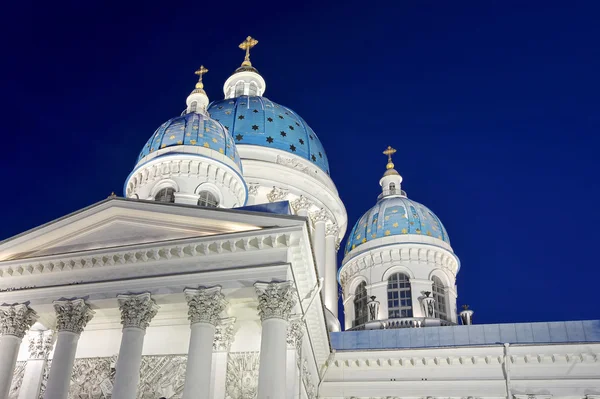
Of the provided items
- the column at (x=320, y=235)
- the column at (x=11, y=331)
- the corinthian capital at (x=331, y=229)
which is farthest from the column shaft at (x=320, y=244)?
the column at (x=11, y=331)

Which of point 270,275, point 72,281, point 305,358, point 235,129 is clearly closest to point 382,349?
point 305,358

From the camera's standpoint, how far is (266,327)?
18953 mm

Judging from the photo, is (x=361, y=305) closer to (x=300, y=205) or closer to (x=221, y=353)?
(x=300, y=205)

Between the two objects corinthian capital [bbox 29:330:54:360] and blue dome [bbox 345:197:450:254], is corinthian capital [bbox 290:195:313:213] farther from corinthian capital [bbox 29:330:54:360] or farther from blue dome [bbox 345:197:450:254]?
Answer: corinthian capital [bbox 29:330:54:360]

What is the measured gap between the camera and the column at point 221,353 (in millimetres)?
20797

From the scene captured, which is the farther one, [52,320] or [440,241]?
[440,241]

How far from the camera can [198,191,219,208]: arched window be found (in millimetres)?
28739

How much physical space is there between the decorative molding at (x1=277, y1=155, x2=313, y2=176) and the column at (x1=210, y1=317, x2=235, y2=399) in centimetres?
1576

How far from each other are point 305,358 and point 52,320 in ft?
27.4

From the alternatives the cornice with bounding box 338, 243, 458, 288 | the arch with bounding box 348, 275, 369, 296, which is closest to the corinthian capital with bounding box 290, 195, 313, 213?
the cornice with bounding box 338, 243, 458, 288

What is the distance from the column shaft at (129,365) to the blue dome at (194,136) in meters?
11.6

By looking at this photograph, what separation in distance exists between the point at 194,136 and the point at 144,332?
11926mm

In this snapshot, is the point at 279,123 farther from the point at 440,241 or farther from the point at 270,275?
the point at 270,275

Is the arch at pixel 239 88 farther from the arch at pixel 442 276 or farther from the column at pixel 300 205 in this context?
the arch at pixel 442 276
